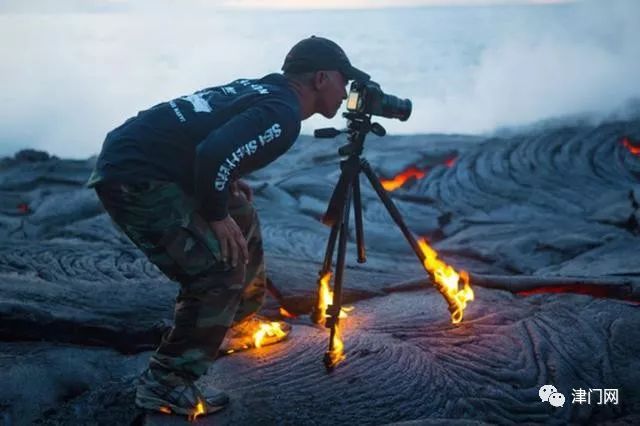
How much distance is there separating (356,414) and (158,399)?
3.24ft

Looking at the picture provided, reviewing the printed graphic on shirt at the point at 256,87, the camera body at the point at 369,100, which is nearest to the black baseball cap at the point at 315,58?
the camera body at the point at 369,100

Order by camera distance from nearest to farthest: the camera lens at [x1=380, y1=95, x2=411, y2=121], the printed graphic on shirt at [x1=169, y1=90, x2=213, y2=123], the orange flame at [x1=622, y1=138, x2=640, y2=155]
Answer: the printed graphic on shirt at [x1=169, y1=90, x2=213, y2=123]
the camera lens at [x1=380, y1=95, x2=411, y2=121]
the orange flame at [x1=622, y1=138, x2=640, y2=155]

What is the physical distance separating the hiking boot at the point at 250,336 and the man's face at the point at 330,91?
1.37m

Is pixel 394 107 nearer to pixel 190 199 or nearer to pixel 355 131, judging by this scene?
pixel 355 131

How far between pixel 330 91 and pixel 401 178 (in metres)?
6.69

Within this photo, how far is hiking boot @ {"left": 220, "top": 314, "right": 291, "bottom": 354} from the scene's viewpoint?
4012 mm

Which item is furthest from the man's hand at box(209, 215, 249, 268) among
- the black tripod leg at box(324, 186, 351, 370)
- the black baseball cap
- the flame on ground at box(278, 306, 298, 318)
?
the flame on ground at box(278, 306, 298, 318)

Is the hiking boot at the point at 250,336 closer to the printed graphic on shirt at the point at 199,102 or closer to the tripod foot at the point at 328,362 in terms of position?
the tripod foot at the point at 328,362

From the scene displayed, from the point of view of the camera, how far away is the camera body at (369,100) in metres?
3.54

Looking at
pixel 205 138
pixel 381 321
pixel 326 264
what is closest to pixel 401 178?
pixel 381 321

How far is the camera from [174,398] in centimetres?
321

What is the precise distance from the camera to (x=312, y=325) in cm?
446

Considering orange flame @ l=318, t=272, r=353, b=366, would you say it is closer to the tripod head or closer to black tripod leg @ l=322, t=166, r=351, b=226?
black tripod leg @ l=322, t=166, r=351, b=226

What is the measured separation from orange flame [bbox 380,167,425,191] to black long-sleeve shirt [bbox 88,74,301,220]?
6.64 metres
